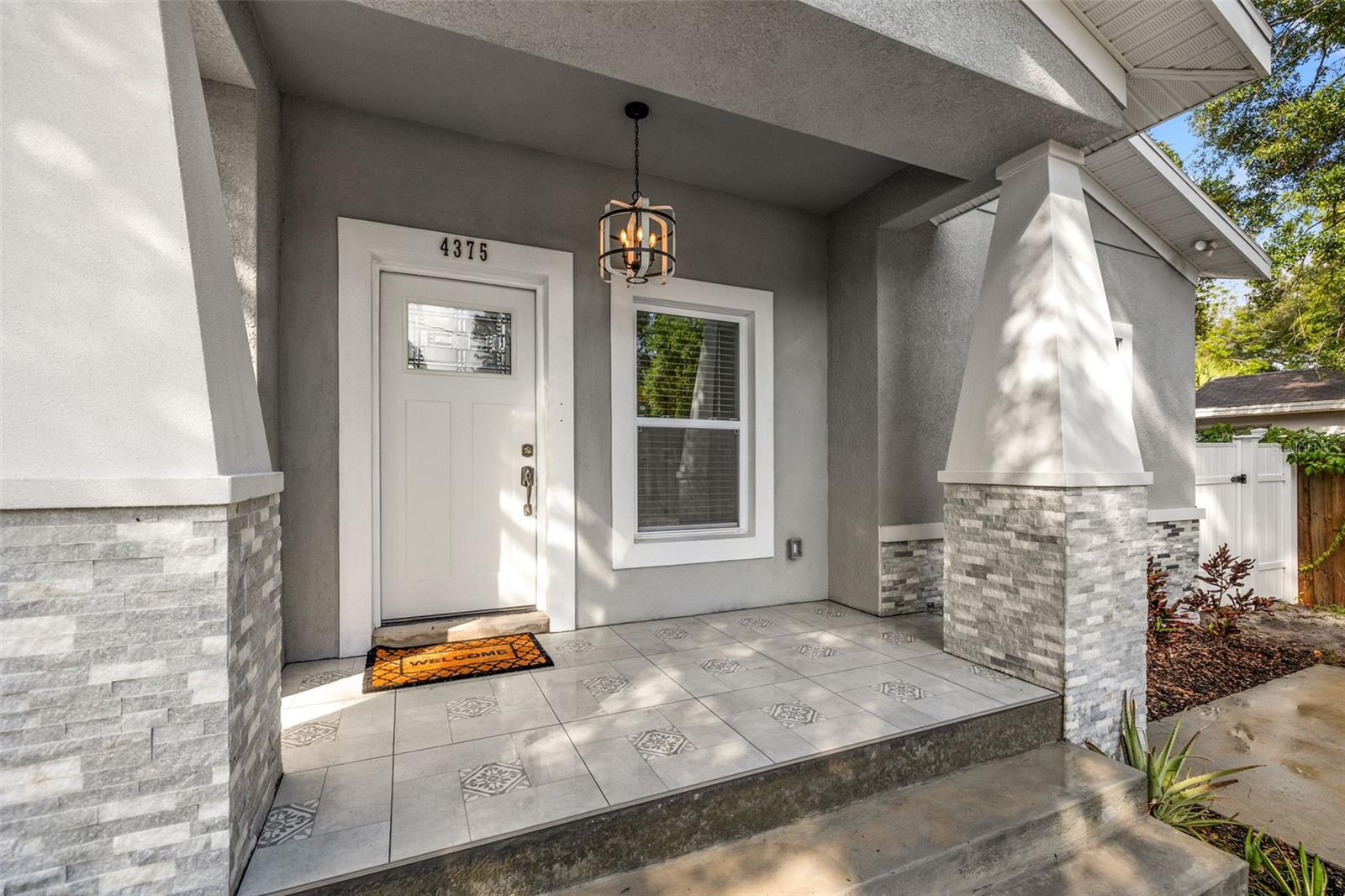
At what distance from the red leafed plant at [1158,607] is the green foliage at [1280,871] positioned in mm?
2452

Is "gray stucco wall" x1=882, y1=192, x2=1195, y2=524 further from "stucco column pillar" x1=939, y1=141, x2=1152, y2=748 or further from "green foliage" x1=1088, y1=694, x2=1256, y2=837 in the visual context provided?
"green foliage" x1=1088, y1=694, x2=1256, y2=837

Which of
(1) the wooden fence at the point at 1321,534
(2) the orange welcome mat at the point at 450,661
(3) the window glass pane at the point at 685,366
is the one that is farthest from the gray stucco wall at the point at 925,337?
(1) the wooden fence at the point at 1321,534

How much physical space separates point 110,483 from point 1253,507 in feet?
27.0

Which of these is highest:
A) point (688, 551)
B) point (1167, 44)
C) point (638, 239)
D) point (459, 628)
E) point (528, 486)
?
point (1167, 44)

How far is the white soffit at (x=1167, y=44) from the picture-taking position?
2443mm

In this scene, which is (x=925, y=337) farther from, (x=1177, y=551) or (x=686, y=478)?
(x=1177, y=551)

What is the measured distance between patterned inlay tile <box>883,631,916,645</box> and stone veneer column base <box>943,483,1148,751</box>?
36 centimetres

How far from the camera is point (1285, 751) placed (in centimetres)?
306

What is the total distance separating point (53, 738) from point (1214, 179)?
12.4m

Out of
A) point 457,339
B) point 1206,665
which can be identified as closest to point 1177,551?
point 1206,665

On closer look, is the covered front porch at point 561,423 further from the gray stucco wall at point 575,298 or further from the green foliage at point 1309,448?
the green foliage at point 1309,448

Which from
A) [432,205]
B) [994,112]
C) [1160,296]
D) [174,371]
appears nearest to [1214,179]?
→ [1160,296]

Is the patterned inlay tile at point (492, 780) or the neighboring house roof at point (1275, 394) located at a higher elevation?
the neighboring house roof at point (1275, 394)

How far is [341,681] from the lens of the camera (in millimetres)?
2799
